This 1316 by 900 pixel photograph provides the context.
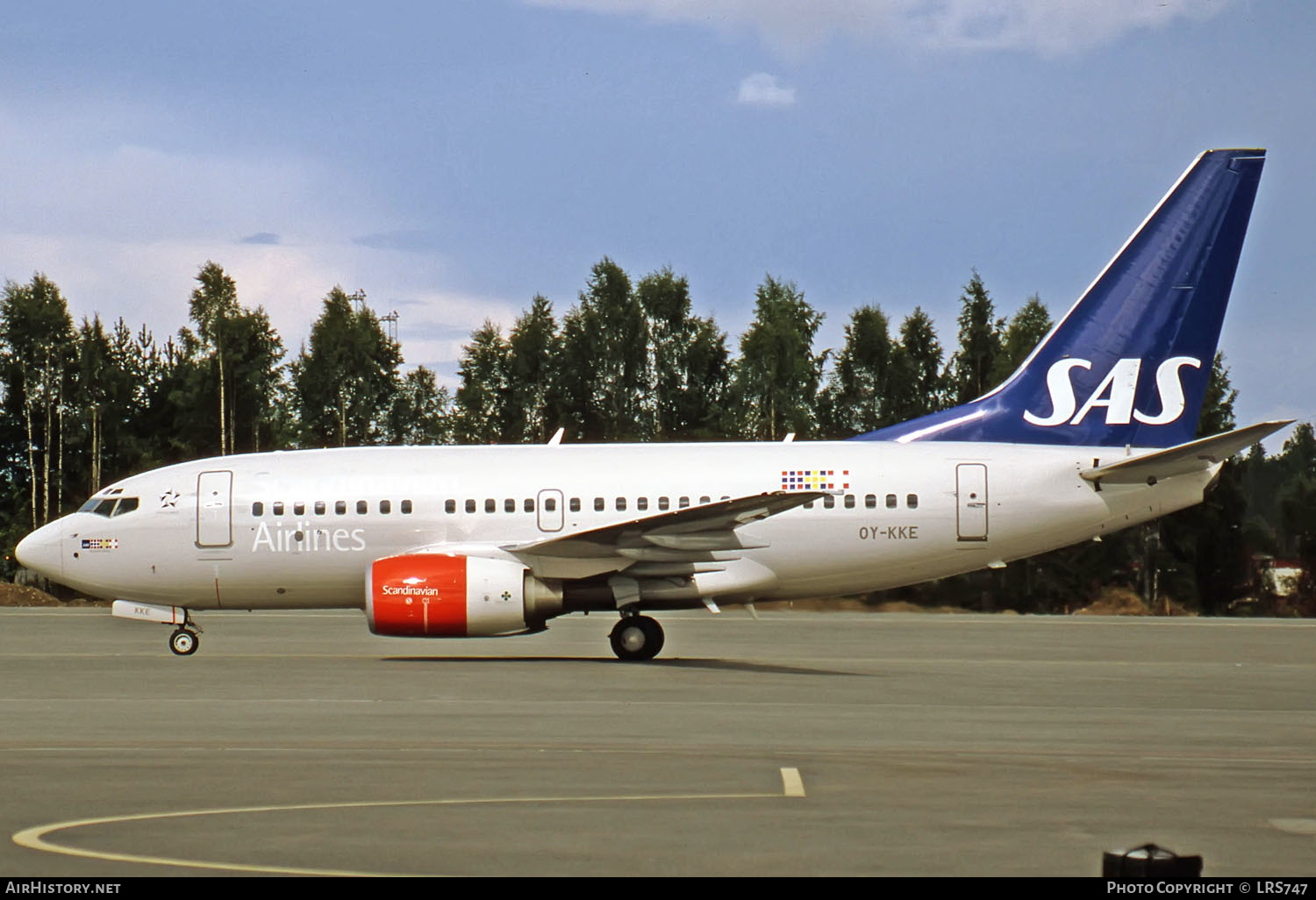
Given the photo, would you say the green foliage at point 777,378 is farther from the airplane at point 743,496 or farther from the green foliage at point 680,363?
the airplane at point 743,496

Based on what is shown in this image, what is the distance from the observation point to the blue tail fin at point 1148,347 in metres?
27.2

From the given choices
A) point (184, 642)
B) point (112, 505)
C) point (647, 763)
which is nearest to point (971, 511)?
point (184, 642)

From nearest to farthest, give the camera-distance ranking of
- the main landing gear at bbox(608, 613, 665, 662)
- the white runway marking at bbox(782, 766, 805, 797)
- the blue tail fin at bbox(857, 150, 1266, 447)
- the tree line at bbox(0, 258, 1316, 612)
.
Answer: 1. the white runway marking at bbox(782, 766, 805, 797)
2. the main landing gear at bbox(608, 613, 665, 662)
3. the blue tail fin at bbox(857, 150, 1266, 447)
4. the tree line at bbox(0, 258, 1316, 612)

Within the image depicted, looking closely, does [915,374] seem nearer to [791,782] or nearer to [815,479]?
[815,479]

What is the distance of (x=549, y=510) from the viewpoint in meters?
25.9

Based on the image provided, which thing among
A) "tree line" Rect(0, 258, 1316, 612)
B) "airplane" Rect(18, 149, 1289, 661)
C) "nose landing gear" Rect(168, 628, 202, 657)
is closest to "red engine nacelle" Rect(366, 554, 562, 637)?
"airplane" Rect(18, 149, 1289, 661)

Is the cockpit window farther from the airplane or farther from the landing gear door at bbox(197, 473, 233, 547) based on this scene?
the landing gear door at bbox(197, 473, 233, 547)

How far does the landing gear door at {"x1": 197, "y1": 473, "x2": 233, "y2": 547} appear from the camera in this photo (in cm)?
2627

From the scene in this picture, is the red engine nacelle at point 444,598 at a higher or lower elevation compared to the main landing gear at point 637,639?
higher

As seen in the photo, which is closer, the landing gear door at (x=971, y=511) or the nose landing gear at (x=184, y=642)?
the landing gear door at (x=971, y=511)

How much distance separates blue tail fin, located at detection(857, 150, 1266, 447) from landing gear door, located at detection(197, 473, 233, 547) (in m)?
11.3

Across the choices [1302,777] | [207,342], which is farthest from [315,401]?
[1302,777]

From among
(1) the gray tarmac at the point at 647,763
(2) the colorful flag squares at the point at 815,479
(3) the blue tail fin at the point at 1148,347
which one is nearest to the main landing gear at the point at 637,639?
(1) the gray tarmac at the point at 647,763

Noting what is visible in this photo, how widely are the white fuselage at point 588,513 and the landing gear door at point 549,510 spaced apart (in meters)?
0.03
